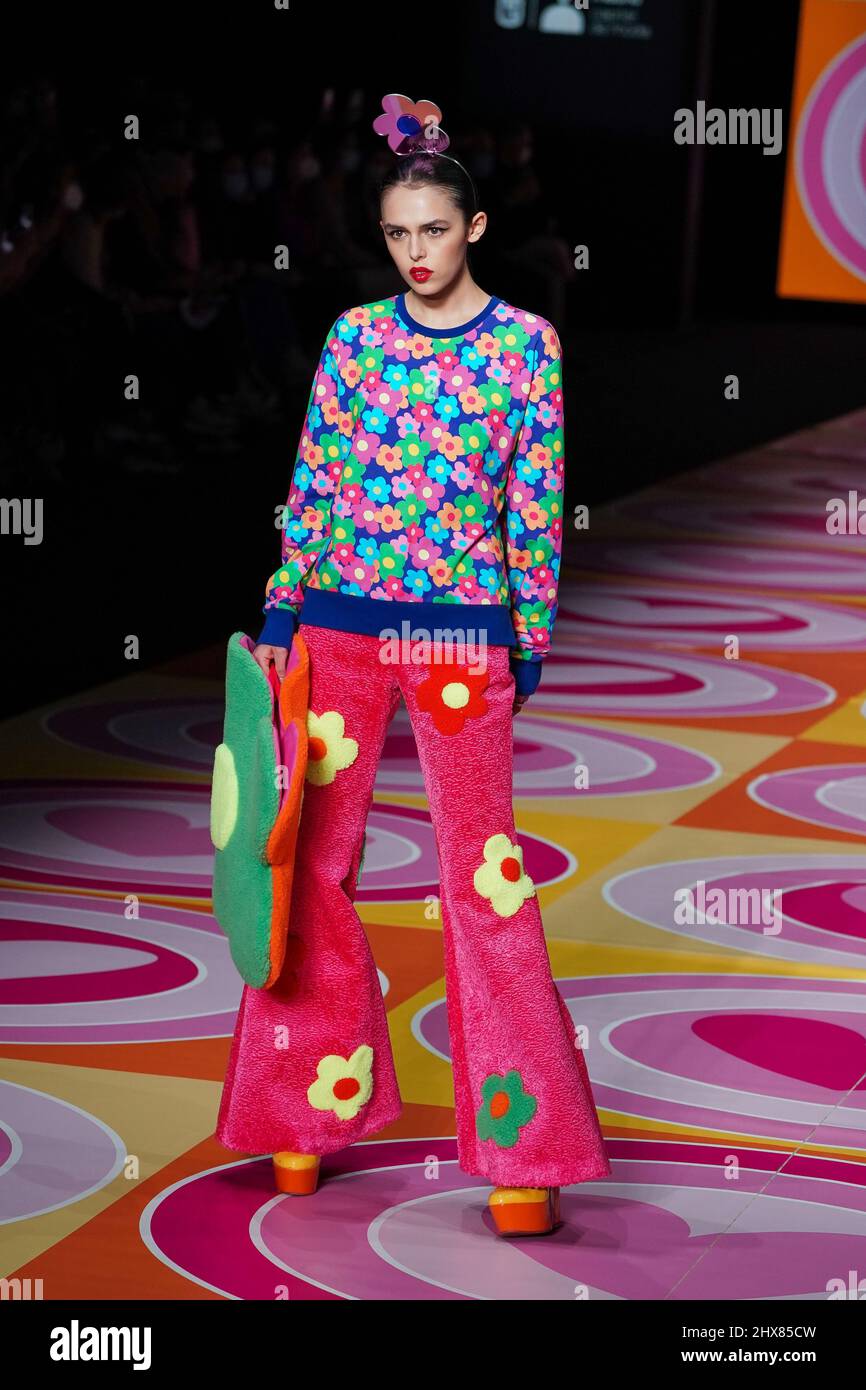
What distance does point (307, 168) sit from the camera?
32.4 ft

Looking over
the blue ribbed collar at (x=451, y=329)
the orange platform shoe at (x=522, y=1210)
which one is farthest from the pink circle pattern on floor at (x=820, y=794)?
the blue ribbed collar at (x=451, y=329)

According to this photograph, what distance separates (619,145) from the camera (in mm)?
15266

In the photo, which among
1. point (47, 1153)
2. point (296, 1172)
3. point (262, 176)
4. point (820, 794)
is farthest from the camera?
point (262, 176)

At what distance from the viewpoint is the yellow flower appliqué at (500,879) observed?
8.40 ft

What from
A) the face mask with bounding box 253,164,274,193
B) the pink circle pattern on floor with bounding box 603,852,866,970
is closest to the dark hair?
the pink circle pattern on floor with bounding box 603,852,866,970

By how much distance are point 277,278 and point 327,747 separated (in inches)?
279

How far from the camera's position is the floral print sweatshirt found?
251cm

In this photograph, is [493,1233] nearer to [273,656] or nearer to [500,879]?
[500,879]

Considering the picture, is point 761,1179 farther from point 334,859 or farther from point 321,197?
point 321,197

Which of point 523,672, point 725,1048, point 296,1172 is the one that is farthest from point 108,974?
point 523,672

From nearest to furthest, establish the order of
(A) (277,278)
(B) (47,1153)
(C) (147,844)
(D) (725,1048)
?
(B) (47,1153), (D) (725,1048), (C) (147,844), (A) (277,278)

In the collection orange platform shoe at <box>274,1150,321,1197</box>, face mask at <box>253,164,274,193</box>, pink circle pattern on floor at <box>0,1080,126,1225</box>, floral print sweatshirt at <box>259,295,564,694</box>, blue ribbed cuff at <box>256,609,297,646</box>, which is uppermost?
Answer: face mask at <box>253,164,274,193</box>

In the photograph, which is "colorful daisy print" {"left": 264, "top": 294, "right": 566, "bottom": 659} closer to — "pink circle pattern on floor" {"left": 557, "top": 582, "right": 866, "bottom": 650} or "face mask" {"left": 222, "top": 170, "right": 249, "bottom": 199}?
"pink circle pattern on floor" {"left": 557, "top": 582, "right": 866, "bottom": 650}

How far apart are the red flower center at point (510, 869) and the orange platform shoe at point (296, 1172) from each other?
1.55ft
